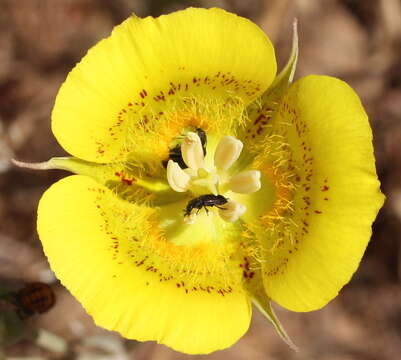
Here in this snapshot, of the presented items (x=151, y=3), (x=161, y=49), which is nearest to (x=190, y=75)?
(x=161, y=49)

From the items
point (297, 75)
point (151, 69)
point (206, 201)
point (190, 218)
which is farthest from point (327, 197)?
point (297, 75)

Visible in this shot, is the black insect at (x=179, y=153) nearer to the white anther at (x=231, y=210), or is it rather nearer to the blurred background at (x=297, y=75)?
the white anther at (x=231, y=210)

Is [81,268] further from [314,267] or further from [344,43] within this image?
[344,43]

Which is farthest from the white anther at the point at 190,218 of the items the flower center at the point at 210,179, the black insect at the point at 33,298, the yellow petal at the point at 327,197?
the black insect at the point at 33,298

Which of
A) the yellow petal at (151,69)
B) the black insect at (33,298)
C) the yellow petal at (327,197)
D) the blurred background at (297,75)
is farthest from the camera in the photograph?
the blurred background at (297,75)

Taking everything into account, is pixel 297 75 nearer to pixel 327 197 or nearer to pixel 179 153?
pixel 179 153

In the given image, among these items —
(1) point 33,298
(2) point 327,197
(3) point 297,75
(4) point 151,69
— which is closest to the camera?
(2) point 327,197
